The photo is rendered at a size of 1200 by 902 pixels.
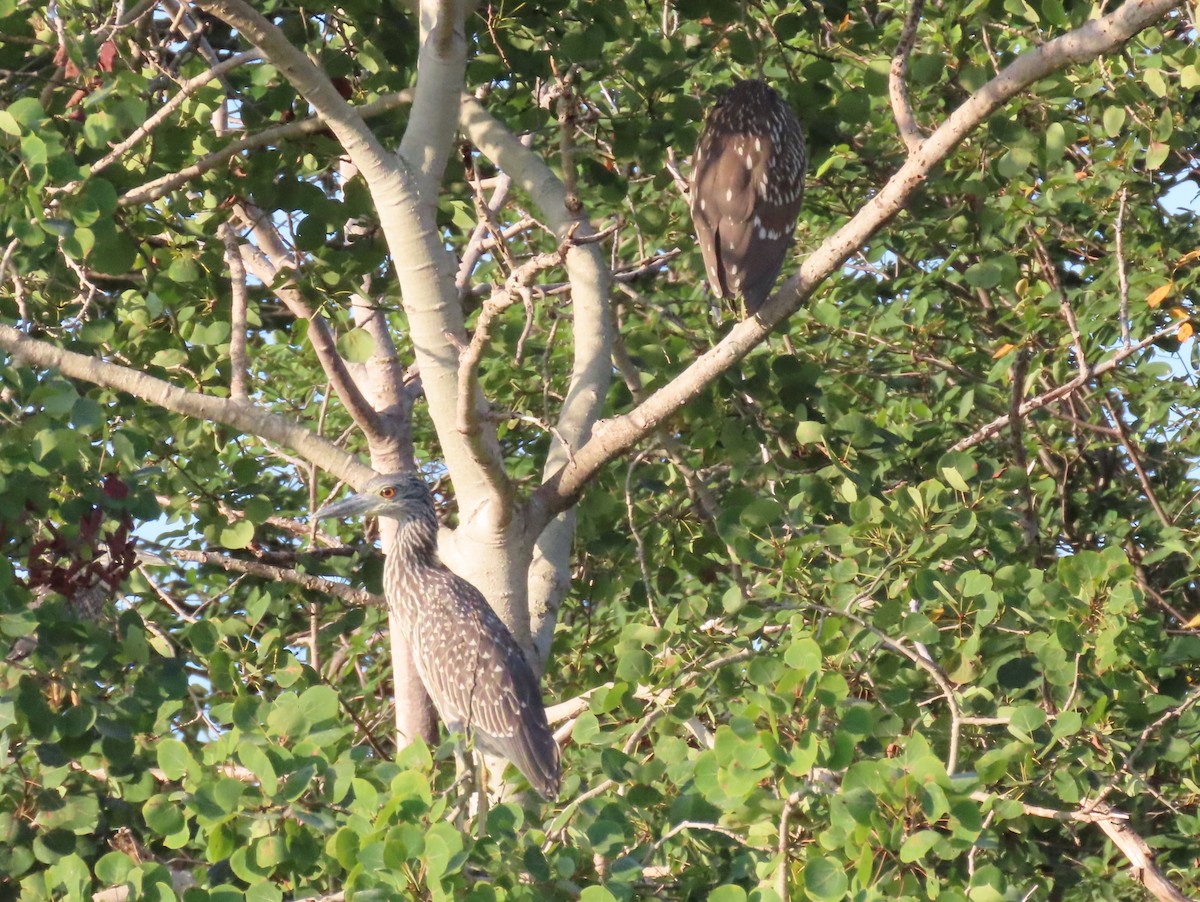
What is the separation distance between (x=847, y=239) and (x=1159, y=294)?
2.60m

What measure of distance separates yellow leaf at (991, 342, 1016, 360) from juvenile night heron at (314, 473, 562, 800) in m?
2.54

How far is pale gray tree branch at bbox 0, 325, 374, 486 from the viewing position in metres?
4.54

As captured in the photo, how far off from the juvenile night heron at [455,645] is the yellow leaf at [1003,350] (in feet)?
8.34

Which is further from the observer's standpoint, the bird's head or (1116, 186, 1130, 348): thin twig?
the bird's head

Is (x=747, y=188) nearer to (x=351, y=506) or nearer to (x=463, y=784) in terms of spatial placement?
(x=351, y=506)

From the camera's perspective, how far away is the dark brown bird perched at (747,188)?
6023 millimetres

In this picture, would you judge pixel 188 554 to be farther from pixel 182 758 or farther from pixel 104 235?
pixel 182 758

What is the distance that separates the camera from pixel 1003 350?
6.81 m

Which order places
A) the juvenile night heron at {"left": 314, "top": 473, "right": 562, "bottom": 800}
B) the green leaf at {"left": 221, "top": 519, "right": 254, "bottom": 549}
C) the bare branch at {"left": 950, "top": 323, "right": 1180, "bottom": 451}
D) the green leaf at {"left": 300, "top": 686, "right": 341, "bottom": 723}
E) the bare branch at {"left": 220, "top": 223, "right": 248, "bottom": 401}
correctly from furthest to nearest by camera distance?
the juvenile night heron at {"left": 314, "top": 473, "right": 562, "bottom": 800}
the bare branch at {"left": 950, "top": 323, "right": 1180, "bottom": 451}
the green leaf at {"left": 221, "top": 519, "right": 254, "bottom": 549}
the bare branch at {"left": 220, "top": 223, "right": 248, "bottom": 401}
the green leaf at {"left": 300, "top": 686, "right": 341, "bottom": 723}

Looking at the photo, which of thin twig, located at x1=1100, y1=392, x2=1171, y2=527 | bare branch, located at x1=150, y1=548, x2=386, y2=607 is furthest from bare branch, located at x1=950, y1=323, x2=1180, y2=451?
bare branch, located at x1=150, y1=548, x2=386, y2=607

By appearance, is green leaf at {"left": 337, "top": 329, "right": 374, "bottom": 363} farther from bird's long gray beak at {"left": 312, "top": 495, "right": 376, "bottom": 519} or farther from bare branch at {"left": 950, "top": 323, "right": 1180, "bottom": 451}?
bare branch at {"left": 950, "top": 323, "right": 1180, "bottom": 451}

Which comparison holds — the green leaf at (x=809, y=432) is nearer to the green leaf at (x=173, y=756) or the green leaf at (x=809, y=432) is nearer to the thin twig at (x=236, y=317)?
the thin twig at (x=236, y=317)

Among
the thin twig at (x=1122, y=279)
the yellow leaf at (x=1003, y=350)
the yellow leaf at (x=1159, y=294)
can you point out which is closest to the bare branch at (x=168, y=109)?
the thin twig at (x=1122, y=279)

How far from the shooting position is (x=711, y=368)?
455 cm
